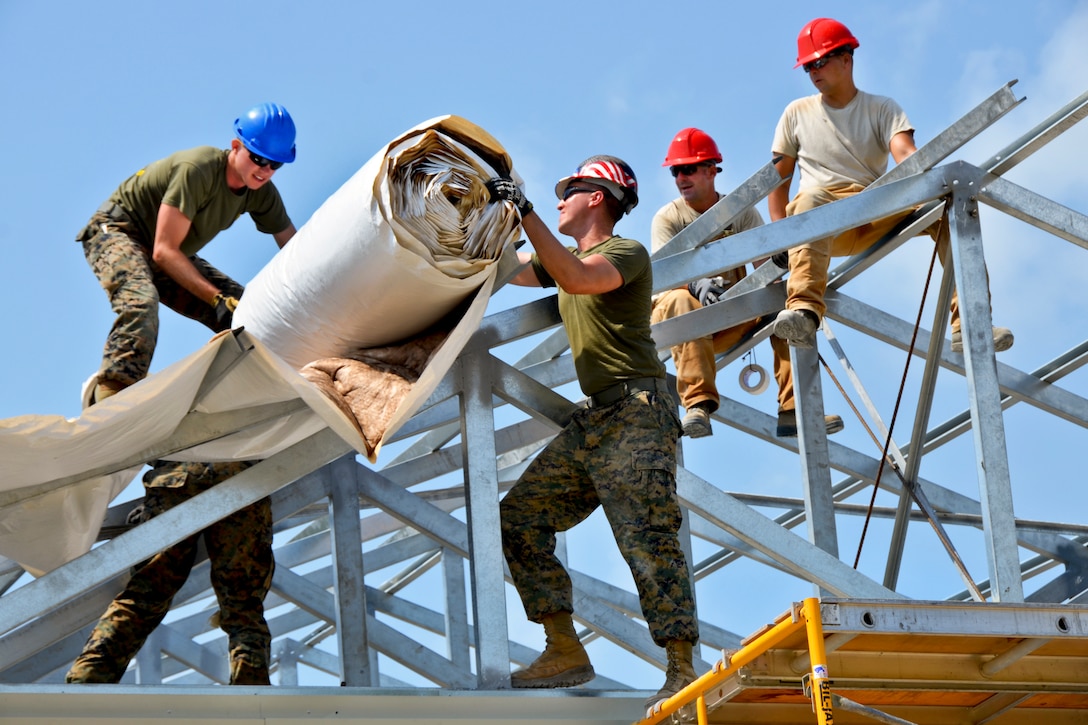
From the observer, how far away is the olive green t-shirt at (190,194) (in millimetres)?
7770

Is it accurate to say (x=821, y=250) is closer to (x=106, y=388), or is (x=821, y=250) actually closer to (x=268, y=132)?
(x=268, y=132)

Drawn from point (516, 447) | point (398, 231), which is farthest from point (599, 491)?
point (516, 447)

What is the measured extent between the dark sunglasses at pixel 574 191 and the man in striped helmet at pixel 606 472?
350 mm

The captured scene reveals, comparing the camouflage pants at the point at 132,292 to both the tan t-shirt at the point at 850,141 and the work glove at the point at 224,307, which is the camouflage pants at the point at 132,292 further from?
the tan t-shirt at the point at 850,141

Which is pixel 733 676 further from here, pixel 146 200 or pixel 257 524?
pixel 146 200

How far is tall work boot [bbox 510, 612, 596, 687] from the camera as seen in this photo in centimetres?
652

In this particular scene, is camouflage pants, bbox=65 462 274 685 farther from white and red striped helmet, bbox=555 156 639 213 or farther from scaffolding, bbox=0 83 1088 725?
white and red striped helmet, bbox=555 156 639 213

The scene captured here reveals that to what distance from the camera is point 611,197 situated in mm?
7258

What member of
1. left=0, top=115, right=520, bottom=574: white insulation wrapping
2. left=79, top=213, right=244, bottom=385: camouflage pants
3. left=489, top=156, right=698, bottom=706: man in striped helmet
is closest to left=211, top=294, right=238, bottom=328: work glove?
left=79, top=213, right=244, bottom=385: camouflage pants

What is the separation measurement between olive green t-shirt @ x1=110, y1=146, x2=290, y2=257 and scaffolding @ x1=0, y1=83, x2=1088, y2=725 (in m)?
1.45

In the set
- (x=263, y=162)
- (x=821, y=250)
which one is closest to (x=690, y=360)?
(x=821, y=250)

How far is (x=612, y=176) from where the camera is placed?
721 centimetres

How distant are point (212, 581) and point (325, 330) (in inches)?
53.9

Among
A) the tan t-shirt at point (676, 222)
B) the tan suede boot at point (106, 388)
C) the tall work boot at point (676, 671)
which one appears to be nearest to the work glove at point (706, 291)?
the tan t-shirt at point (676, 222)
